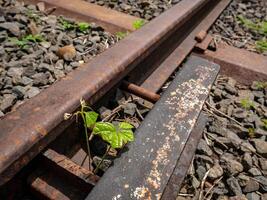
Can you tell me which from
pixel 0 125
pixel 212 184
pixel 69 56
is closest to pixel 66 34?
pixel 69 56

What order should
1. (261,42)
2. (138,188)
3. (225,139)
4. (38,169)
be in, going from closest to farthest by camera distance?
1. (138,188)
2. (38,169)
3. (225,139)
4. (261,42)

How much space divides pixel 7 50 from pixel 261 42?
2551 mm

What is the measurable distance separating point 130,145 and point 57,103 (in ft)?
1.21

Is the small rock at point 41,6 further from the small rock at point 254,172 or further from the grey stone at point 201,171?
the small rock at point 254,172

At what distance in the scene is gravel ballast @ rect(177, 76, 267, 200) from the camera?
156 centimetres

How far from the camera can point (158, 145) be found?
127 centimetres

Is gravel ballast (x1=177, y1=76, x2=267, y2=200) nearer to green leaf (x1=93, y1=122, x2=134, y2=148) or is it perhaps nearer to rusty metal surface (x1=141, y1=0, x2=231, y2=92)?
rusty metal surface (x1=141, y1=0, x2=231, y2=92)

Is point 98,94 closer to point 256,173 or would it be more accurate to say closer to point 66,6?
point 256,173

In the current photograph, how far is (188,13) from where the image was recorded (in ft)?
8.82

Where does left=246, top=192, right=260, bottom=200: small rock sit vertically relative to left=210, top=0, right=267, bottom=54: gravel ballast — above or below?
below

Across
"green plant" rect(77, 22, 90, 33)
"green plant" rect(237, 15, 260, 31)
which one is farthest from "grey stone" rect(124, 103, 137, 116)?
"green plant" rect(237, 15, 260, 31)

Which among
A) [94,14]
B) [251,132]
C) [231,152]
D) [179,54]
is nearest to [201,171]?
[231,152]

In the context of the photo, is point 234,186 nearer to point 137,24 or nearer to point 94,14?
point 137,24

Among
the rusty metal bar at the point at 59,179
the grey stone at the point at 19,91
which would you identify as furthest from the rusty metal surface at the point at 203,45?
the rusty metal bar at the point at 59,179
